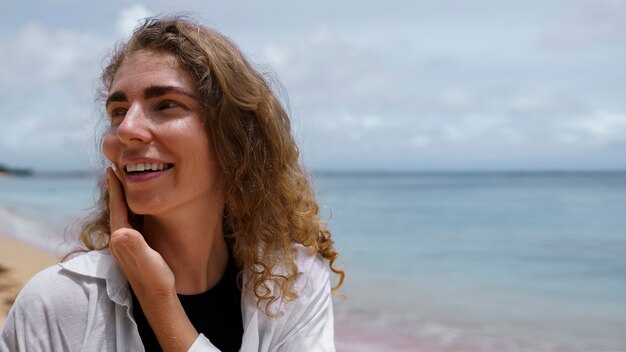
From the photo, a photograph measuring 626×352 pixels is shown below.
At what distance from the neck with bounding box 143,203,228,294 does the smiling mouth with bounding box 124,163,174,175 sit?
19cm

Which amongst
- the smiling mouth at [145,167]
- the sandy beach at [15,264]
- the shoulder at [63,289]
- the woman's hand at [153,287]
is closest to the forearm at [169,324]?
the woman's hand at [153,287]

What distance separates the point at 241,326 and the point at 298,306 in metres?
0.20

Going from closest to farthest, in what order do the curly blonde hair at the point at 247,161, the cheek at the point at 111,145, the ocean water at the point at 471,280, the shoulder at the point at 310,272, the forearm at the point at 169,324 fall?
the forearm at the point at 169,324 < the cheek at the point at 111,145 < the curly blonde hair at the point at 247,161 < the shoulder at the point at 310,272 < the ocean water at the point at 471,280

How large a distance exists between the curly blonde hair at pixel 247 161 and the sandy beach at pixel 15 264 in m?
4.69

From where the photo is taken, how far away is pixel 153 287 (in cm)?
191

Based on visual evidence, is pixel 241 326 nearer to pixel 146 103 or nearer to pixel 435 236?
pixel 146 103

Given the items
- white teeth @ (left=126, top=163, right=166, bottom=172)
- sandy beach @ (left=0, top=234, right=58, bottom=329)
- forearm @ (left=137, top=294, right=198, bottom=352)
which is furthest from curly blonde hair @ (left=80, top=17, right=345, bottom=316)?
sandy beach @ (left=0, top=234, right=58, bottom=329)

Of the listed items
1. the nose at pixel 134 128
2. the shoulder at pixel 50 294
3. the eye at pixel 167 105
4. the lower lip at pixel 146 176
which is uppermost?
the eye at pixel 167 105

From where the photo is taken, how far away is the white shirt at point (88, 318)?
70.8 inches

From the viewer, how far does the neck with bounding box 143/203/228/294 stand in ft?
7.16

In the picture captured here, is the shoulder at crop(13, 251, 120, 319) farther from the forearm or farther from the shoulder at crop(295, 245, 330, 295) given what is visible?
the shoulder at crop(295, 245, 330, 295)

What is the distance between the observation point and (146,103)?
2012mm

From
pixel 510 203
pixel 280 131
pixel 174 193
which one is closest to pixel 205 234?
pixel 174 193

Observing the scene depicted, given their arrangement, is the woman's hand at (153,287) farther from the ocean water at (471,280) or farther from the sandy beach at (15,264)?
the sandy beach at (15,264)
